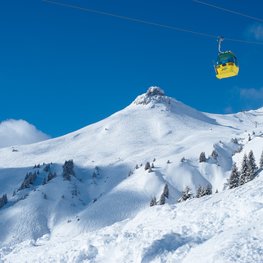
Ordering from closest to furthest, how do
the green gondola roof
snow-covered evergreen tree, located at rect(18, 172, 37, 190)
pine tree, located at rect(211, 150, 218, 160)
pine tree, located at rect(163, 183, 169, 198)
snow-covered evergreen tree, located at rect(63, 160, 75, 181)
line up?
the green gondola roof, pine tree, located at rect(163, 183, 169, 198), snow-covered evergreen tree, located at rect(18, 172, 37, 190), snow-covered evergreen tree, located at rect(63, 160, 75, 181), pine tree, located at rect(211, 150, 218, 160)

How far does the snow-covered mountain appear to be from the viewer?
24422 mm

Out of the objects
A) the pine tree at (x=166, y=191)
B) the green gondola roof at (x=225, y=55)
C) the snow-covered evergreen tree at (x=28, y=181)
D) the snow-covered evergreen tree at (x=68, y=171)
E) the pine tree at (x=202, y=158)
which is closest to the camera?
the green gondola roof at (x=225, y=55)

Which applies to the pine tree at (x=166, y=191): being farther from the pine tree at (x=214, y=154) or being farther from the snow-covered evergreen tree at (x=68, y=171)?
the pine tree at (x=214, y=154)

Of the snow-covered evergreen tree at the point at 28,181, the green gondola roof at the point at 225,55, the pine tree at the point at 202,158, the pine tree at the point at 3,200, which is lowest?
the pine tree at the point at 3,200

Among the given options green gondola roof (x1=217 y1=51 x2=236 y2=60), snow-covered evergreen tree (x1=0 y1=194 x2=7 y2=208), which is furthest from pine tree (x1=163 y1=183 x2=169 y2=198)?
green gondola roof (x1=217 y1=51 x2=236 y2=60)

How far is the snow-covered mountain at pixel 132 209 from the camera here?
80.1 ft

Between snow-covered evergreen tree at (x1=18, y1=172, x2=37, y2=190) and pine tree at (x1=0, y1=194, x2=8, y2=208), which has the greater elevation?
snow-covered evergreen tree at (x1=18, y1=172, x2=37, y2=190)

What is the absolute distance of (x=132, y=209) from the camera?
400ft

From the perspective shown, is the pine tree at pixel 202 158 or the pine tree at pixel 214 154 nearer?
the pine tree at pixel 202 158

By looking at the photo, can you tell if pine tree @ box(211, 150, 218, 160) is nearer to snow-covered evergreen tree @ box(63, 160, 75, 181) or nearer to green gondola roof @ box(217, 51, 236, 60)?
snow-covered evergreen tree @ box(63, 160, 75, 181)

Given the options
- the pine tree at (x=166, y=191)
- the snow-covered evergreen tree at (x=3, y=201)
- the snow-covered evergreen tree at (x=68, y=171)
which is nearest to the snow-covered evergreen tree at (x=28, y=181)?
the snow-covered evergreen tree at (x=68, y=171)

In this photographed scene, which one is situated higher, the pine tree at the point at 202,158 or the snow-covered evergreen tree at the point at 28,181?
the pine tree at the point at 202,158

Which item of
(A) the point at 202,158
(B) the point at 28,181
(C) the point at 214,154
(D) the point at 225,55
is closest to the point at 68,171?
(B) the point at 28,181

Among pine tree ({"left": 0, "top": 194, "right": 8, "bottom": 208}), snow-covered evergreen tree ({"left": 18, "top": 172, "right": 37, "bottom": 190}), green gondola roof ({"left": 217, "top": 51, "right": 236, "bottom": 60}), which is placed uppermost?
green gondola roof ({"left": 217, "top": 51, "right": 236, "bottom": 60})
